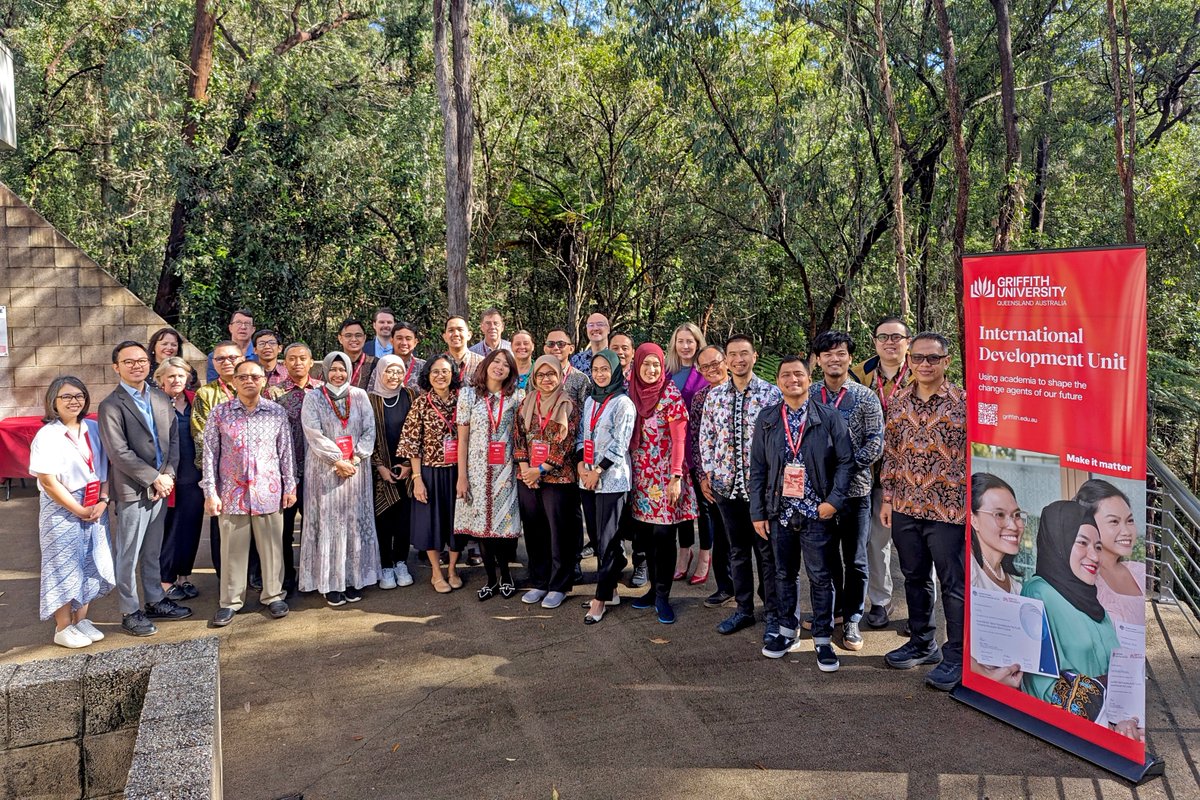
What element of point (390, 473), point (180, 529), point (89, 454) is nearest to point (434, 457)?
point (390, 473)

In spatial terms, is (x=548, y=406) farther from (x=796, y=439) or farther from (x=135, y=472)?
(x=135, y=472)

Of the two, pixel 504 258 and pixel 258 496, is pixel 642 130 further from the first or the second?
pixel 258 496

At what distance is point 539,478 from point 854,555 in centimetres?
207

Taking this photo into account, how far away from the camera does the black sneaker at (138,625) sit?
5.10m

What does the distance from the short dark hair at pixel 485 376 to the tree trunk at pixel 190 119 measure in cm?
782

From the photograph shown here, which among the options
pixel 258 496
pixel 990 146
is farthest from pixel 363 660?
pixel 990 146

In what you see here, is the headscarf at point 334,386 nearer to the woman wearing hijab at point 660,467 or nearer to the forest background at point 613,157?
the woman wearing hijab at point 660,467

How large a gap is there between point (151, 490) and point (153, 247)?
12.8m

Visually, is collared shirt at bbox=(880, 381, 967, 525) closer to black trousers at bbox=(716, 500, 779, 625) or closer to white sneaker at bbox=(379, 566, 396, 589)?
black trousers at bbox=(716, 500, 779, 625)

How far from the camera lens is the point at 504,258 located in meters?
13.2

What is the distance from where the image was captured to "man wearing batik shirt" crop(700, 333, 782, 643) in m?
4.96

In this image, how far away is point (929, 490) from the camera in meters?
4.25

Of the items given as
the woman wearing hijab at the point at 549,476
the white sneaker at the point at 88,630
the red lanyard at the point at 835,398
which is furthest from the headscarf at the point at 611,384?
the white sneaker at the point at 88,630

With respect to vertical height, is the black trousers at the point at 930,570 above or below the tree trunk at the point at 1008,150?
below
